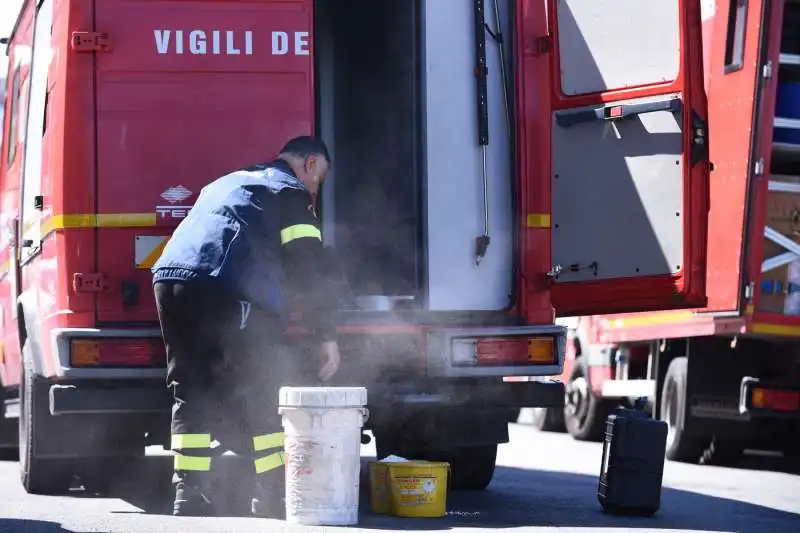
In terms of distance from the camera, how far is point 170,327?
26.3 feet

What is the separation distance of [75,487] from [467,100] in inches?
129

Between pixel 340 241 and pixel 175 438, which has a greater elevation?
pixel 340 241

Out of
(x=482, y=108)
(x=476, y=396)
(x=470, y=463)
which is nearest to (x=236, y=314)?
(x=476, y=396)

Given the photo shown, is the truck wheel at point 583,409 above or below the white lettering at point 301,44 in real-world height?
below

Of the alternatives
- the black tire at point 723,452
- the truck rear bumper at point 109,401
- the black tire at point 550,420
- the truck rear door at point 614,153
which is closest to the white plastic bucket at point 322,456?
the truck rear bumper at point 109,401

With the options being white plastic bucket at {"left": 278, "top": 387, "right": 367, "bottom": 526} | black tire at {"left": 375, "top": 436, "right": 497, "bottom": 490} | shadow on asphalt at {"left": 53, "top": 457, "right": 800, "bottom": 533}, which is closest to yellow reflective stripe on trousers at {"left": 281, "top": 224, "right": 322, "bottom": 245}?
white plastic bucket at {"left": 278, "top": 387, "right": 367, "bottom": 526}

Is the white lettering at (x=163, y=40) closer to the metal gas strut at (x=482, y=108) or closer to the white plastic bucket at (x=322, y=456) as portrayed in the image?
the metal gas strut at (x=482, y=108)

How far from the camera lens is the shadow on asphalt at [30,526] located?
7371 mm

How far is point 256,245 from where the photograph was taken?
7945 millimetres

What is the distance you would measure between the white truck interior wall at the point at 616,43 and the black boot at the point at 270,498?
2.97 m

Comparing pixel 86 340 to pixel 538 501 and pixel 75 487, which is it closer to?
pixel 75 487

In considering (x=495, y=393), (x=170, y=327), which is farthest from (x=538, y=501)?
(x=170, y=327)

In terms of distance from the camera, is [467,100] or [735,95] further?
[735,95]

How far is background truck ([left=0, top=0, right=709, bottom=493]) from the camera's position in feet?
27.6
